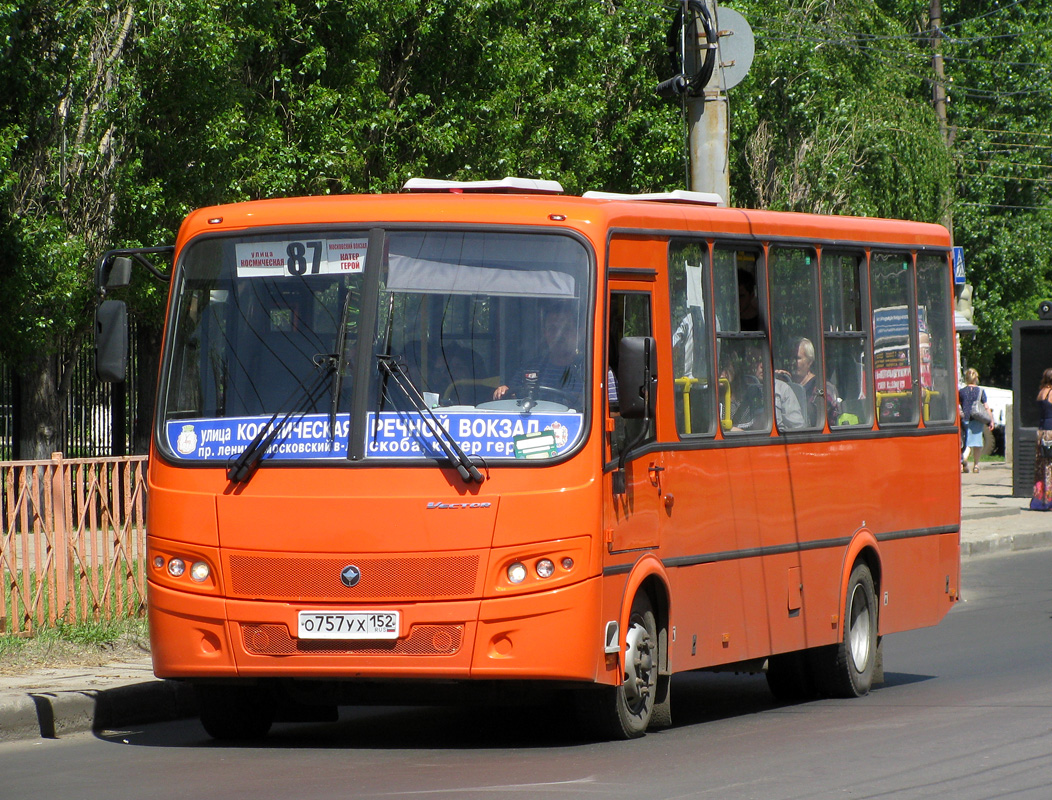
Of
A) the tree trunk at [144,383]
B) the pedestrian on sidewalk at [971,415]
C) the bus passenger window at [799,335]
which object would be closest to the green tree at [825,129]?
the pedestrian on sidewalk at [971,415]

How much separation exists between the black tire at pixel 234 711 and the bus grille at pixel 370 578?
3.22 ft

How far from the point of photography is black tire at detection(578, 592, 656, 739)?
8594mm

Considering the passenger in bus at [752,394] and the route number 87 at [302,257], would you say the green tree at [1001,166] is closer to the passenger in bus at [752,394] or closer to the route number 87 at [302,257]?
the passenger in bus at [752,394]

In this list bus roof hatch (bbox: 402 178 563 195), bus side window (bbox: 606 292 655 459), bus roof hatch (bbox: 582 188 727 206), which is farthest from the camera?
bus roof hatch (bbox: 582 188 727 206)

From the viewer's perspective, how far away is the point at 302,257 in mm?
8766

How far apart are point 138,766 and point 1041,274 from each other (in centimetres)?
4621

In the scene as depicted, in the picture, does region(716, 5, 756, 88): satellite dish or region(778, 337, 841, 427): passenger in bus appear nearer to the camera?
region(778, 337, 841, 427): passenger in bus

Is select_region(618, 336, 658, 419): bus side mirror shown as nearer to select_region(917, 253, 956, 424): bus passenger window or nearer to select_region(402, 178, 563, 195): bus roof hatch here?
select_region(402, 178, 563, 195): bus roof hatch

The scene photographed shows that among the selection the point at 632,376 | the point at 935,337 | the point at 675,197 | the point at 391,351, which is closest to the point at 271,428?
the point at 391,351

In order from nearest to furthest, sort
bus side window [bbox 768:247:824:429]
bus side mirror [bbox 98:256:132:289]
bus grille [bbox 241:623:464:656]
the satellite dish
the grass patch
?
bus grille [bbox 241:623:464:656] < bus side mirror [bbox 98:256:132:289] < bus side window [bbox 768:247:824:429] < the grass patch < the satellite dish

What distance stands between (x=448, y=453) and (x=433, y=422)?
17 cm

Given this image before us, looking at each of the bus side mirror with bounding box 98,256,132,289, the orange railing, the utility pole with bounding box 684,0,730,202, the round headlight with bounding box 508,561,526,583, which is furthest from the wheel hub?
the utility pole with bounding box 684,0,730,202

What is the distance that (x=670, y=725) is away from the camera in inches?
370

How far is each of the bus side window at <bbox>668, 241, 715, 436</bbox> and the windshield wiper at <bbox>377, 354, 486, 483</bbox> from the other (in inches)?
59.3
